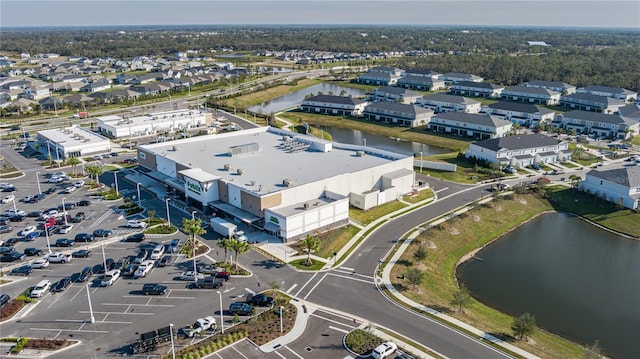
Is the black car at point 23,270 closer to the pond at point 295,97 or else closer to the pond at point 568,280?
the pond at point 568,280

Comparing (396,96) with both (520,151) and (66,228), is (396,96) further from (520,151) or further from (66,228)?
(66,228)

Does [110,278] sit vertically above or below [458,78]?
below

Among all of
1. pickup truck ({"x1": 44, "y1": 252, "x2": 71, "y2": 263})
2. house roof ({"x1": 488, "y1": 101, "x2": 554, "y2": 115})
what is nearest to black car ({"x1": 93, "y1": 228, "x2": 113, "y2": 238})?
pickup truck ({"x1": 44, "y1": 252, "x2": 71, "y2": 263})

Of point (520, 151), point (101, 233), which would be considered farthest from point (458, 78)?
point (101, 233)

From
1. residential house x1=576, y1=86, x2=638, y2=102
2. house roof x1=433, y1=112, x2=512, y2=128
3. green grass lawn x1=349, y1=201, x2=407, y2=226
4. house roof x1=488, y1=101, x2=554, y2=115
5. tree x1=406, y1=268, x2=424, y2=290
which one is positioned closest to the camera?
tree x1=406, y1=268, x2=424, y2=290

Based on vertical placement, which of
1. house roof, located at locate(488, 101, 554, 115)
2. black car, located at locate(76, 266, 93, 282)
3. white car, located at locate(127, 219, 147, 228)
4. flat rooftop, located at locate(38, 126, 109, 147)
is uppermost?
house roof, located at locate(488, 101, 554, 115)

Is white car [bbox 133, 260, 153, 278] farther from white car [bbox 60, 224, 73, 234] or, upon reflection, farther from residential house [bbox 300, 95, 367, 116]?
residential house [bbox 300, 95, 367, 116]

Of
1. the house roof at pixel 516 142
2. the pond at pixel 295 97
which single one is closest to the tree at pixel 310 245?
the house roof at pixel 516 142
